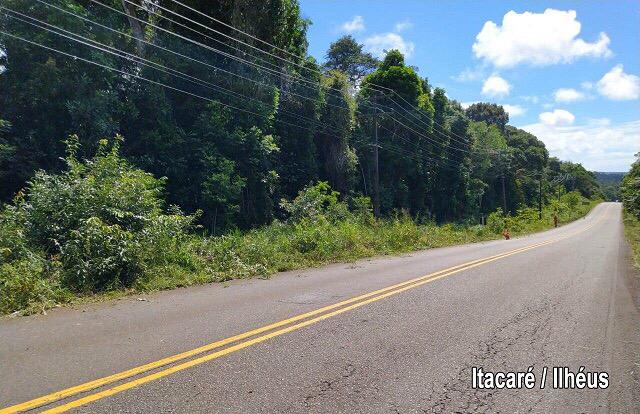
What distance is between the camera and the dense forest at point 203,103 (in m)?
16.8

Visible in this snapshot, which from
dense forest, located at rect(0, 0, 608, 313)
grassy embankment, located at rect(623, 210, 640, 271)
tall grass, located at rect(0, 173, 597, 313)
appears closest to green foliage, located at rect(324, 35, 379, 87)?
dense forest, located at rect(0, 0, 608, 313)

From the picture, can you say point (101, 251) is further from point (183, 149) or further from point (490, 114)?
point (490, 114)

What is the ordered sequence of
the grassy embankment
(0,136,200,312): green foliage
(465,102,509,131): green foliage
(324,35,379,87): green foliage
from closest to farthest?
(0,136,200,312): green foliage
the grassy embankment
(324,35,379,87): green foliage
(465,102,509,131): green foliage

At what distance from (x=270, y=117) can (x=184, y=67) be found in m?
5.14

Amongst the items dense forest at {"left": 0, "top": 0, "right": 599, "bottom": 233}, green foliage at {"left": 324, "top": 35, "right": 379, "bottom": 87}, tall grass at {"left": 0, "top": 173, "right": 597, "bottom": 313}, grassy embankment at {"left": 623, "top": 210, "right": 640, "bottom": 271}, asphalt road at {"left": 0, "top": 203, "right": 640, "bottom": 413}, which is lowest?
grassy embankment at {"left": 623, "top": 210, "right": 640, "bottom": 271}

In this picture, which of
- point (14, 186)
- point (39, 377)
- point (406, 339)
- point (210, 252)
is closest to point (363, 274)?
point (210, 252)

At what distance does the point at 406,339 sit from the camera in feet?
18.1

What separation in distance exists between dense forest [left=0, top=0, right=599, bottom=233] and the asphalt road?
1139 centimetres

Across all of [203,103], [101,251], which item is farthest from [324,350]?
[203,103]

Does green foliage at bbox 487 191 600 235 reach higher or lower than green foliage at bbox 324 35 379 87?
lower

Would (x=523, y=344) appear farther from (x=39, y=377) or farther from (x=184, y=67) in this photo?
(x=184, y=67)

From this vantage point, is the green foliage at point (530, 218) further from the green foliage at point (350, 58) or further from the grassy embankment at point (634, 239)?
the green foliage at point (350, 58)

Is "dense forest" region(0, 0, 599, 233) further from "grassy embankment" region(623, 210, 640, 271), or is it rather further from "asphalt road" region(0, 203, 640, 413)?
"grassy embankment" region(623, 210, 640, 271)

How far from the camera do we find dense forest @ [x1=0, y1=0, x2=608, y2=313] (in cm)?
955
